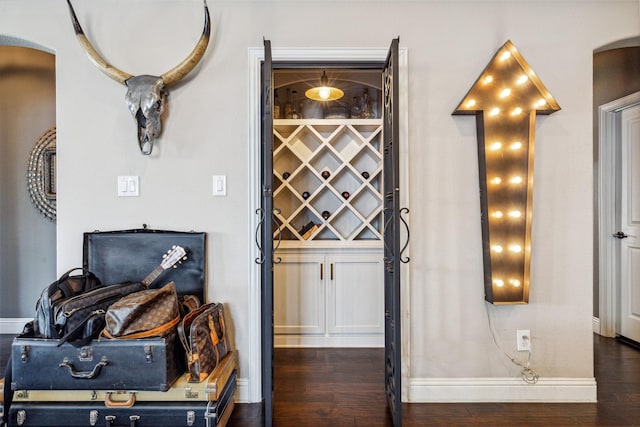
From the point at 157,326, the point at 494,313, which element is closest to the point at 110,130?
the point at 157,326

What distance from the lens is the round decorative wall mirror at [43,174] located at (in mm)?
2973

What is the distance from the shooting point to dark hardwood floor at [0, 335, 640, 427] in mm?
1802

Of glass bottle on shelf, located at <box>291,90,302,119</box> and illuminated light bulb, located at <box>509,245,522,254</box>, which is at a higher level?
glass bottle on shelf, located at <box>291,90,302,119</box>

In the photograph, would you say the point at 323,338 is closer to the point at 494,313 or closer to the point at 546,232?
the point at 494,313

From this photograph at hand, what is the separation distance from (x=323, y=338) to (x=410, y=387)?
1.01 metres

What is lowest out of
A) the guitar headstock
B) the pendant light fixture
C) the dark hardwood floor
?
the dark hardwood floor

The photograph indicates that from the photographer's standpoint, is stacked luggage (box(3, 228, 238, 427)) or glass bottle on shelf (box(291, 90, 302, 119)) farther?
glass bottle on shelf (box(291, 90, 302, 119))

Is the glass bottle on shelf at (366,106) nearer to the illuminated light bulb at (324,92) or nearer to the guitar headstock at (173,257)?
the illuminated light bulb at (324,92)

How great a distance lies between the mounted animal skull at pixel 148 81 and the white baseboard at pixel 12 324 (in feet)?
8.46

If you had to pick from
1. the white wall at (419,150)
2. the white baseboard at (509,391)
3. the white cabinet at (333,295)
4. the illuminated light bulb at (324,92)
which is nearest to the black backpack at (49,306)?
the white wall at (419,150)

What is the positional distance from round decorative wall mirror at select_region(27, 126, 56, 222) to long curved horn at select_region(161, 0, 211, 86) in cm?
191

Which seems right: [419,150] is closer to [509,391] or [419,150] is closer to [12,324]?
[509,391]

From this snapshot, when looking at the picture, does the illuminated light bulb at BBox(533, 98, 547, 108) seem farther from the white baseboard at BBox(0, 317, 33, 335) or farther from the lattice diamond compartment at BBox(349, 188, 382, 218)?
the white baseboard at BBox(0, 317, 33, 335)

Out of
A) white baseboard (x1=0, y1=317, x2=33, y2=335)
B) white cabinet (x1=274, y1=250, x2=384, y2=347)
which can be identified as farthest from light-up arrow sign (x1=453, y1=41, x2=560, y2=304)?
white baseboard (x1=0, y1=317, x2=33, y2=335)
